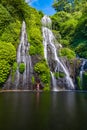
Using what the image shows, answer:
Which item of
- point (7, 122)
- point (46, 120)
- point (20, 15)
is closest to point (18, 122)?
point (7, 122)

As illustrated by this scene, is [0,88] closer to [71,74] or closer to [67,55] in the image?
[71,74]

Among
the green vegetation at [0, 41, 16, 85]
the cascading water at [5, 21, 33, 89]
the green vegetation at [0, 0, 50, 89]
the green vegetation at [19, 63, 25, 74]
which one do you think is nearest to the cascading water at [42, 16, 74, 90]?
the green vegetation at [0, 0, 50, 89]

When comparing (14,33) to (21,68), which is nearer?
(21,68)

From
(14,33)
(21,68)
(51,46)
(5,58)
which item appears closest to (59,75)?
(21,68)

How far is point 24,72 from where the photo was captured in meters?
34.7

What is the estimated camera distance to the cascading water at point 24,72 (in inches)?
1314

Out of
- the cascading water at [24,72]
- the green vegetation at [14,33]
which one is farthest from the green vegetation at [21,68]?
the cascading water at [24,72]

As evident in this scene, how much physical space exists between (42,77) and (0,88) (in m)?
6.00

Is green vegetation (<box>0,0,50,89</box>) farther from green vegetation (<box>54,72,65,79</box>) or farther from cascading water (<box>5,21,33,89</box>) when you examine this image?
green vegetation (<box>54,72,65,79</box>)

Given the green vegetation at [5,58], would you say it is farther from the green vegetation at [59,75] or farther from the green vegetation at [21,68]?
the green vegetation at [59,75]

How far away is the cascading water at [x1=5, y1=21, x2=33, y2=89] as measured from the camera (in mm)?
33375

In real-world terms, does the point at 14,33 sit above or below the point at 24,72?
above

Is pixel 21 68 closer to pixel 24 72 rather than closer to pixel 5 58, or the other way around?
pixel 24 72

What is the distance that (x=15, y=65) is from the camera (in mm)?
34812
